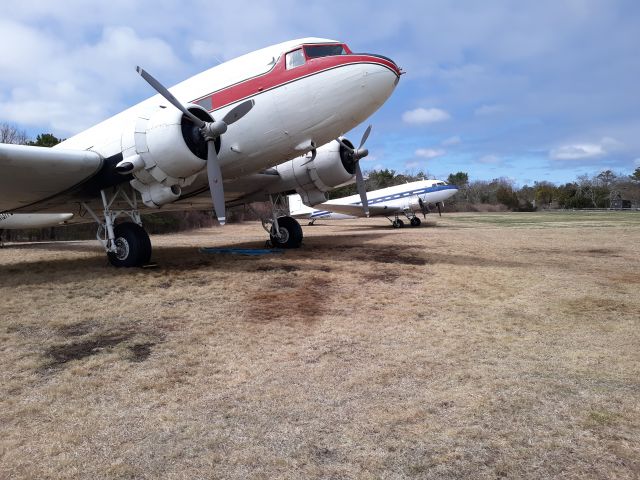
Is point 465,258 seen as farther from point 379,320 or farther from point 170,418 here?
point 170,418

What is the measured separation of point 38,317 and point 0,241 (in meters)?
14.5

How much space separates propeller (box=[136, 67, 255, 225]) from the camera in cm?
913

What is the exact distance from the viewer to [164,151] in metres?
9.17

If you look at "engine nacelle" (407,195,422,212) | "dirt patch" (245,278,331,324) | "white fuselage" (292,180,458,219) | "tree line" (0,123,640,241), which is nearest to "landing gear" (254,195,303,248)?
"dirt patch" (245,278,331,324)

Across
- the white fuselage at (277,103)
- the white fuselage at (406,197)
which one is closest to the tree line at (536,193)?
the white fuselage at (406,197)

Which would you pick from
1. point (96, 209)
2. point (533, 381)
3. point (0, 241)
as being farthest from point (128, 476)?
point (0, 241)

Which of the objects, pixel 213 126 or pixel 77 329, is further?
pixel 213 126

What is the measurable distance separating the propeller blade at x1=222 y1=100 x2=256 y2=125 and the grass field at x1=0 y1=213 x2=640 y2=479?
3.36 m

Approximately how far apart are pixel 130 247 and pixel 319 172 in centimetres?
614

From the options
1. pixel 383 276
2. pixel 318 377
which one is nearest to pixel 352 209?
pixel 383 276

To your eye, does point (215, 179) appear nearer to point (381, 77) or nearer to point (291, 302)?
point (291, 302)

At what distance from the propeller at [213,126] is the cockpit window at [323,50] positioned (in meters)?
1.81

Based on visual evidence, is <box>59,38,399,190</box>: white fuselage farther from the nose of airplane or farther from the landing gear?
the landing gear

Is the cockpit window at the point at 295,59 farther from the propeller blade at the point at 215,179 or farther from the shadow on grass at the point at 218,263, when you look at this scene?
the shadow on grass at the point at 218,263
